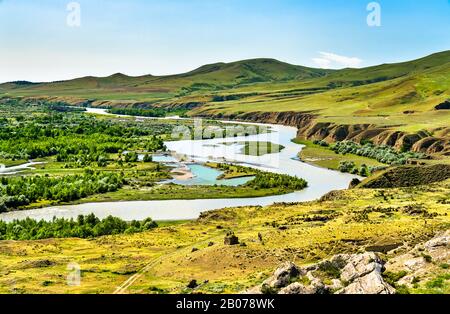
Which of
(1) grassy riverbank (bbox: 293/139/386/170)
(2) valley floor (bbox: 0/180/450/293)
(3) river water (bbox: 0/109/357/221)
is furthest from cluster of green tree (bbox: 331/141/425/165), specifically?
(2) valley floor (bbox: 0/180/450/293)

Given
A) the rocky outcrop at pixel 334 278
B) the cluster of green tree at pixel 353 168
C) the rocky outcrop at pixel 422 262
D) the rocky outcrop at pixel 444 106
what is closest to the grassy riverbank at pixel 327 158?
the cluster of green tree at pixel 353 168

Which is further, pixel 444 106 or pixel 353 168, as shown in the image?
pixel 444 106

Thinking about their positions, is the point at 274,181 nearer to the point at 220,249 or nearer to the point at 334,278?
the point at 220,249

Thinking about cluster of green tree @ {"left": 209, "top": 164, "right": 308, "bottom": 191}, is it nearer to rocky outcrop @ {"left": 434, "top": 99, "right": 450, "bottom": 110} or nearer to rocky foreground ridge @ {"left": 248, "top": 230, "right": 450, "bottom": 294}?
rocky foreground ridge @ {"left": 248, "top": 230, "right": 450, "bottom": 294}

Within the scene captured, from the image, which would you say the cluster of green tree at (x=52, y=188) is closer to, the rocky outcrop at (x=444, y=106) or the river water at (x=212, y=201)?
the river water at (x=212, y=201)

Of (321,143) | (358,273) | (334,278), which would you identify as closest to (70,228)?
(334,278)
